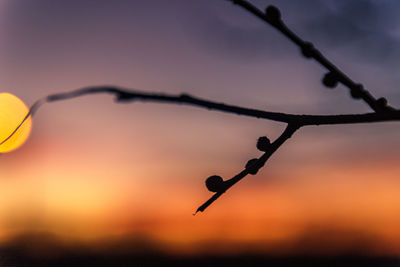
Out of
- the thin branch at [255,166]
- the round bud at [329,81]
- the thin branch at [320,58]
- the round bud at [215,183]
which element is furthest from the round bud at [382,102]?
the round bud at [215,183]

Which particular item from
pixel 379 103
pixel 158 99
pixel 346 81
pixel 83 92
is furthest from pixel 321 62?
pixel 83 92

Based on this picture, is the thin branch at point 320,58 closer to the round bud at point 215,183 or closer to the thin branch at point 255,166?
the thin branch at point 255,166

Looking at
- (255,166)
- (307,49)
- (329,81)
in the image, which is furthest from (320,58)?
(255,166)

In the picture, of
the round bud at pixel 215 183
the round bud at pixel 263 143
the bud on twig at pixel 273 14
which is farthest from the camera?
the round bud at pixel 263 143

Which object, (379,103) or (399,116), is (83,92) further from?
(379,103)

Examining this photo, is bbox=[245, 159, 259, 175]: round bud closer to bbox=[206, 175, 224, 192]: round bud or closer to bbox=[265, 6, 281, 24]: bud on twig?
bbox=[206, 175, 224, 192]: round bud

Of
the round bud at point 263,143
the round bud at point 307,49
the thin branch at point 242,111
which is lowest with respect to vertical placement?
the thin branch at point 242,111
